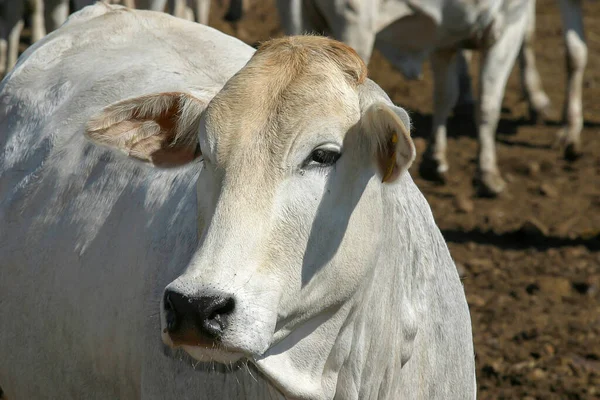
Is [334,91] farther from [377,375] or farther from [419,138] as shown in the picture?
[419,138]

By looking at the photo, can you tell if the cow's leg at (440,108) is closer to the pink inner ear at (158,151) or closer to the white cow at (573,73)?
the white cow at (573,73)

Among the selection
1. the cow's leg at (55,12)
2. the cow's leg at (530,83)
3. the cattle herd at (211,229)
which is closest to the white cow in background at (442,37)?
the cow's leg at (530,83)

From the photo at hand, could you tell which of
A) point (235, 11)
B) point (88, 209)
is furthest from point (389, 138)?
point (235, 11)

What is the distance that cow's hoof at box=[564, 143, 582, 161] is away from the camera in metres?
8.93

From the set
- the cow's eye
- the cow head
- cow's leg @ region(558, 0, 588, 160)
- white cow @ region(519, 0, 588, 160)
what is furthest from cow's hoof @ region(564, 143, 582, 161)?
the cow's eye

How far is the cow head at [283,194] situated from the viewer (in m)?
2.51

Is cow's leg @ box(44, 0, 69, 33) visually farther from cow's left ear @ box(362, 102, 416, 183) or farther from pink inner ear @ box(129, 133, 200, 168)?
cow's left ear @ box(362, 102, 416, 183)

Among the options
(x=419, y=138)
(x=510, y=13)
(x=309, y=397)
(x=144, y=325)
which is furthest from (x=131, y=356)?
(x=419, y=138)

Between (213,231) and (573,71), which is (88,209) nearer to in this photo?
(213,231)

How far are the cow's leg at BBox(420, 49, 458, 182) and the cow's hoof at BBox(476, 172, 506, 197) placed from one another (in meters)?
0.39

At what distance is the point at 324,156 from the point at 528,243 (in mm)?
4701

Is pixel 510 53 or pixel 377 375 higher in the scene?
pixel 377 375

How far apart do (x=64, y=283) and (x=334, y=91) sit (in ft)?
4.54

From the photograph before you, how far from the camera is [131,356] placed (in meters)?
3.37
